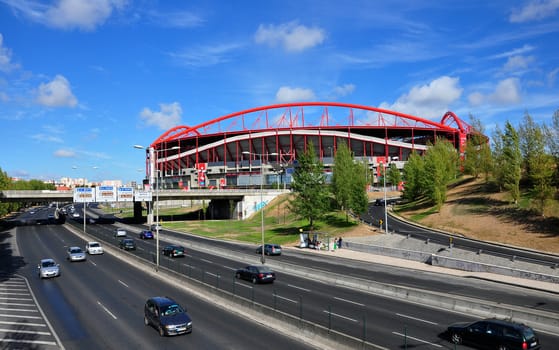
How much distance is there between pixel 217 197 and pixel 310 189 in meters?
41.1

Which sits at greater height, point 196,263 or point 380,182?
point 380,182

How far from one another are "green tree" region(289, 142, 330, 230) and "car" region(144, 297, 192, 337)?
4222cm

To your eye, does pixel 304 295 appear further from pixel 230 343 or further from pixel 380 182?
pixel 380 182

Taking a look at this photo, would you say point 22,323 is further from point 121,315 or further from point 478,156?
point 478,156

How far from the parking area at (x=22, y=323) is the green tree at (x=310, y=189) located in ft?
128

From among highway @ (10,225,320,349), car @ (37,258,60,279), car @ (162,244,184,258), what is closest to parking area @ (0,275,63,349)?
highway @ (10,225,320,349)

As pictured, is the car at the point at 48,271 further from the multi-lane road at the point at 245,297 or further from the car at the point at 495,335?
the car at the point at 495,335

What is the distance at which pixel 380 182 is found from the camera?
12850 centimetres

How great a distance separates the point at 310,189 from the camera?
207 feet

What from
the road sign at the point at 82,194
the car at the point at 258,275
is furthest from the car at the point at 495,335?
the road sign at the point at 82,194

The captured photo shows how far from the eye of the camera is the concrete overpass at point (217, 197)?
280ft

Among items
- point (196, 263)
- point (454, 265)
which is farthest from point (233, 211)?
point (454, 265)

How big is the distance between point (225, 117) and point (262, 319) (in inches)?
5512

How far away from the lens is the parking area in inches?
763
